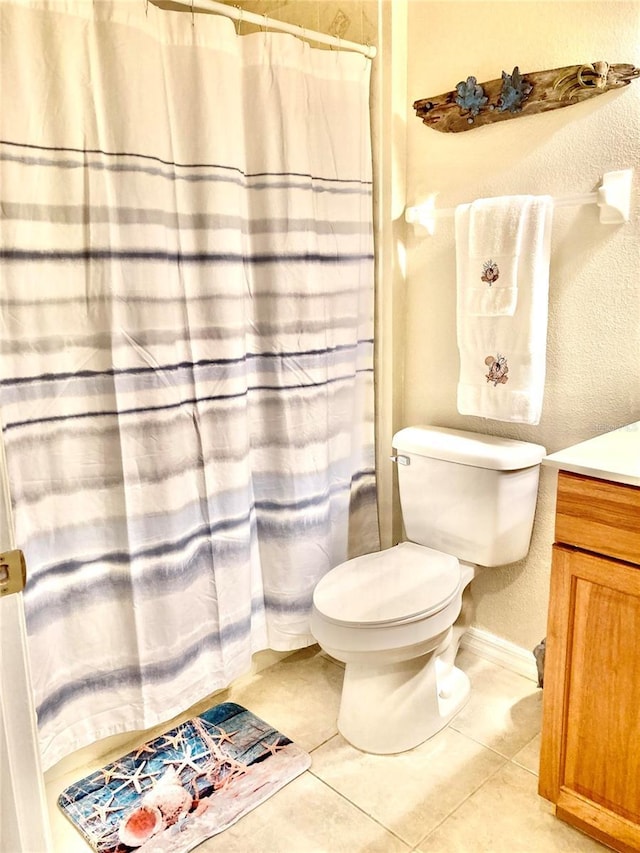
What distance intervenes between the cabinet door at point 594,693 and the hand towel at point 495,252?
2.35 feet

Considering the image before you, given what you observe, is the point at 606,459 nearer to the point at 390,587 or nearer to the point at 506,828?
the point at 390,587

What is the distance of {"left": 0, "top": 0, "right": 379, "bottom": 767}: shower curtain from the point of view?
138 cm

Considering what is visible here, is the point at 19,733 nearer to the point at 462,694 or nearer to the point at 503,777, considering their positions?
the point at 503,777

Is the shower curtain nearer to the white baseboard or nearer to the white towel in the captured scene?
the white towel

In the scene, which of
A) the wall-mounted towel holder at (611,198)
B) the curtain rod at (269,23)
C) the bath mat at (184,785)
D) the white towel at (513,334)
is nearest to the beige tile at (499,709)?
the bath mat at (184,785)

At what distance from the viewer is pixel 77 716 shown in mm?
1590

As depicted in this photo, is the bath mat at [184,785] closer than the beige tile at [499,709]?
Yes

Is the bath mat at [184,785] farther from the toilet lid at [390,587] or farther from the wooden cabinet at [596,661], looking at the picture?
the wooden cabinet at [596,661]

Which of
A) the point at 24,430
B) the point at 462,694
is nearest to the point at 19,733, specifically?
the point at 24,430

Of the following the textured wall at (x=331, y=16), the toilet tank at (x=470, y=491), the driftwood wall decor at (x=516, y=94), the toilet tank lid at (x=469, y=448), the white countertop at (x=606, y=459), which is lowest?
the toilet tank at (x=470, y=491)

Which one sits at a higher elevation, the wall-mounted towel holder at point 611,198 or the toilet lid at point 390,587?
the wall-mounted towel holder at point 611,198

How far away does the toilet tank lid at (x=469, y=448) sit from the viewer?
175 centimetres

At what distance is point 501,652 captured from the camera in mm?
2045

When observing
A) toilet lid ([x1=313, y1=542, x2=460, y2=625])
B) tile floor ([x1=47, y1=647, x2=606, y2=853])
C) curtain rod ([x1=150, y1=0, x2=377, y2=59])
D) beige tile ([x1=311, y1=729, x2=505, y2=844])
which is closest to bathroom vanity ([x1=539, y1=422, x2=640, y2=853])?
tile floor ([x1=47, y1=647, x2=606, y2=853])
